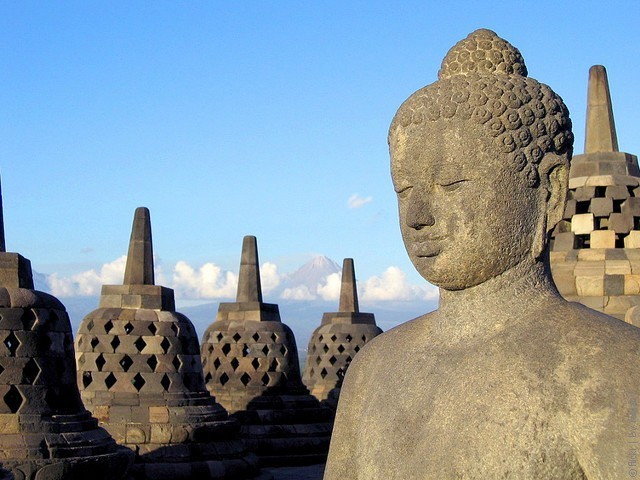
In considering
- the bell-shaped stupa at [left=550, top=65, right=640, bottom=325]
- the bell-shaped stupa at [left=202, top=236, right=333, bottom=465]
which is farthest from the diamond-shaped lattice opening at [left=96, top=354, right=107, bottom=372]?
the bell-shaped stupa at [left=550, top=65, right=640, bottom=325]

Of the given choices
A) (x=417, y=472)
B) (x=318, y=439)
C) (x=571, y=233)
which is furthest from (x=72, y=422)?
(x=318, y=439)

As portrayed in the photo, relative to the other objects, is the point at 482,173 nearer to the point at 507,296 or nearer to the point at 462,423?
the point at 507,296

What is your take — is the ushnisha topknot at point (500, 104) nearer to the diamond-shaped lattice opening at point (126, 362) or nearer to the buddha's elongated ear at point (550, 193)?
the buddha's elongated ear at point (550, 193)

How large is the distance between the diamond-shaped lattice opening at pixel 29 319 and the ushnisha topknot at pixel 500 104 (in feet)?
22.6

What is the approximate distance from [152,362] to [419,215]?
10944 mm

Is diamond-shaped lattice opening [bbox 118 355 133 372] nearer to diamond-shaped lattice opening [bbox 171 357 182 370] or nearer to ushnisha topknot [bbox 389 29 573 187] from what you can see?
diamond-shaped lattice opening [bbox 171 357 182 370]

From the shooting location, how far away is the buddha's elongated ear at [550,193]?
3.12m

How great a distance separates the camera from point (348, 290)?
2219cm

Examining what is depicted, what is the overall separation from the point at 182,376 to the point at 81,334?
1.48 metres

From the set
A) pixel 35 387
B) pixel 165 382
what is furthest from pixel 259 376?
pixel 35 387

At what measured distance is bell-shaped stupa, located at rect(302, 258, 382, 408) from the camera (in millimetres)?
20969

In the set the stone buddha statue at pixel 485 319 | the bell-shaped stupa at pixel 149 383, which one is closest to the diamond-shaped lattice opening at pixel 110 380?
the bell-shaped stupa at pixel 149 383

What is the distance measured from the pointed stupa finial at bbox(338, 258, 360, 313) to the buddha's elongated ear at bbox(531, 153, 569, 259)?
18.8 meters

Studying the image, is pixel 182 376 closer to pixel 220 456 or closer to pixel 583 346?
pixel 220 456
